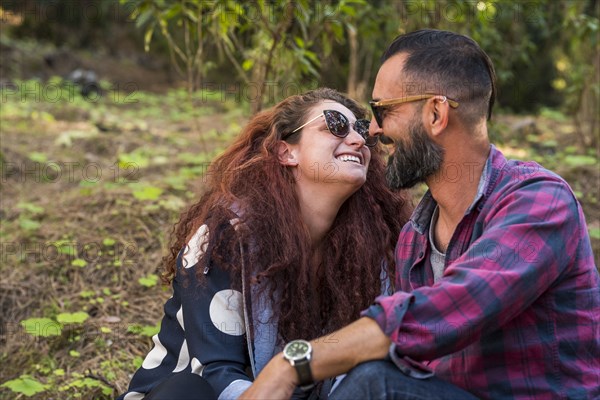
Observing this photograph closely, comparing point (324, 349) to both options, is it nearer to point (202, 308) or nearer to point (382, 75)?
point (202, 308)

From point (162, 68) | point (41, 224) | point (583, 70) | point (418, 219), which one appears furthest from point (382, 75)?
point (162, 68)

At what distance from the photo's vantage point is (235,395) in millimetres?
2400

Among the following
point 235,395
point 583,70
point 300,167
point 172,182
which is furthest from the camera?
point 583,70

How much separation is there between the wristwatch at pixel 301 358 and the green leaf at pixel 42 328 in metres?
2.33

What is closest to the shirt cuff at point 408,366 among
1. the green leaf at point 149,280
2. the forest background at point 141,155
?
the forest background at point 141,155

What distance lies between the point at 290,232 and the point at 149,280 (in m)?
1.90

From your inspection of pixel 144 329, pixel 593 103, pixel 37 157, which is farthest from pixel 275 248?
pixel 593 103

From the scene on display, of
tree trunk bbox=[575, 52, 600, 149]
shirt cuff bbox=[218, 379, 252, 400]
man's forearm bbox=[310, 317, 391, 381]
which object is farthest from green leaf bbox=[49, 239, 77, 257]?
tree trunk bbox=[575, 52, 600, 149]

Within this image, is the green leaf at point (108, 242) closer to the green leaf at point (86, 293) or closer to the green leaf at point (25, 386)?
the green leaf at point (86, 293)

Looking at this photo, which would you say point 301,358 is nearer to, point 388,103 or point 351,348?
point 351,348

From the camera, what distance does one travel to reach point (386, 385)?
207cm

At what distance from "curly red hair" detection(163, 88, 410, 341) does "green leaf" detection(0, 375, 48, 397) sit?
39.6 inches

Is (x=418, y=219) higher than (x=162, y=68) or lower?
higher

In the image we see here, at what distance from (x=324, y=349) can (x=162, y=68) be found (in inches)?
586
